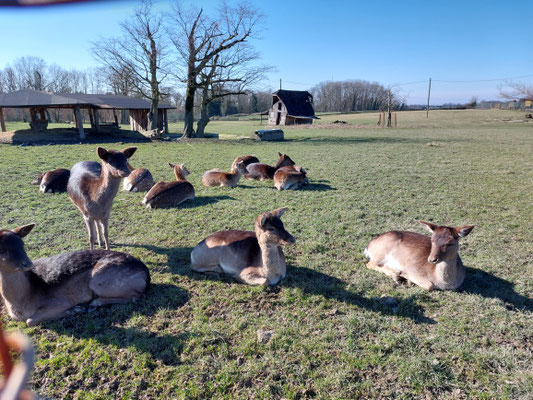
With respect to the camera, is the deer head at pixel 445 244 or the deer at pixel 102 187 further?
the deer at pixel 102 187

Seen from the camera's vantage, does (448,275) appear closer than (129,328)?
No

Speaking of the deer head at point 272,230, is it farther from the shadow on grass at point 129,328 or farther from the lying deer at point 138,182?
the lying deer at point 138,182

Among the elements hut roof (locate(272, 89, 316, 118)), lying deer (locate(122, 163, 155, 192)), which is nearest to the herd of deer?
lying deer (locate(122, 163, 155, 192))

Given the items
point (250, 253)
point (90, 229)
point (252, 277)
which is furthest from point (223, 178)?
point (252, 277)

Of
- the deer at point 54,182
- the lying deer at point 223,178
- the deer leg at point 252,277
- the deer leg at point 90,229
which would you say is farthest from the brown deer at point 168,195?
the deer leg at point 252,277

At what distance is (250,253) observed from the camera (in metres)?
4.81

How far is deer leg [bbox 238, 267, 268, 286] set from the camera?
4586 mm

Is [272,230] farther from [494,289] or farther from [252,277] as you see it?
[494,289]

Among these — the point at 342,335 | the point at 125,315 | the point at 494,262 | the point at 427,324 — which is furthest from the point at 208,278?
the point at 494,262

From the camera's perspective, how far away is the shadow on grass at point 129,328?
11.3 ft

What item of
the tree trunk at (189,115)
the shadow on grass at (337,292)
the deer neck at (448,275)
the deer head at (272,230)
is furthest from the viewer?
the tree trunk at (189,115)

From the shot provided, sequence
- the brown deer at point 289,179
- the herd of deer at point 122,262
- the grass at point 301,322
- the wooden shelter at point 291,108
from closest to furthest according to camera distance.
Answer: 1. the grass at point 301,322
2. the herd of deer at point 122,262
3. the brown deer at point 289,179
4. the wooden shelter at point 291,108

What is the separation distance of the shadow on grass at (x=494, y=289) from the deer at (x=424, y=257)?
0.22 meters

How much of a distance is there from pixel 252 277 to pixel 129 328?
163cm
